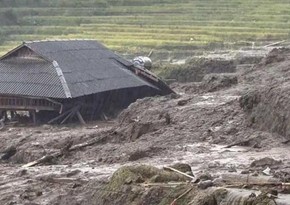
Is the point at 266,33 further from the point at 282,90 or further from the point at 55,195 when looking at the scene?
the point at 55,195

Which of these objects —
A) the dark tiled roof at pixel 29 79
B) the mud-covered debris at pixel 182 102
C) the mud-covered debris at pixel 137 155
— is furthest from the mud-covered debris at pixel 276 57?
the mud-covered debris at pixel 137 155

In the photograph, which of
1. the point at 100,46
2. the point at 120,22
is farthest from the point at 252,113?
the point at 120,22

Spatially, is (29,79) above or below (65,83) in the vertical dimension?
below

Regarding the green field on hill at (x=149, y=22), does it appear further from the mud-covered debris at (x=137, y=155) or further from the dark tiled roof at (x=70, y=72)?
the mud-covered debris at (x=137, y=155)

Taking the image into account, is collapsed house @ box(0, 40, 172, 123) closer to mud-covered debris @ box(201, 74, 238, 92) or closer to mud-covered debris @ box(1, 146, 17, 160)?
mud-covered debris @ box(201, 74, 238, 92)

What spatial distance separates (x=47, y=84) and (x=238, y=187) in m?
18.4

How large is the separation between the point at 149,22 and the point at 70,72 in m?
21.1

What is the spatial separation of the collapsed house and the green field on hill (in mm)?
11343

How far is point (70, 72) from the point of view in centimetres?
2994

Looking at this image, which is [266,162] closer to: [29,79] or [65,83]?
[65,83]

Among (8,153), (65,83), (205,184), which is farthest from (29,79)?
(205,184)

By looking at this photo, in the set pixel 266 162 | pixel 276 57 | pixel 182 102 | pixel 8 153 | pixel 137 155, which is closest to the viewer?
pixel 266 162

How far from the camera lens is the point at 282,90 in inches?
708

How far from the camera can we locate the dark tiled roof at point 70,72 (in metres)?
29.1
